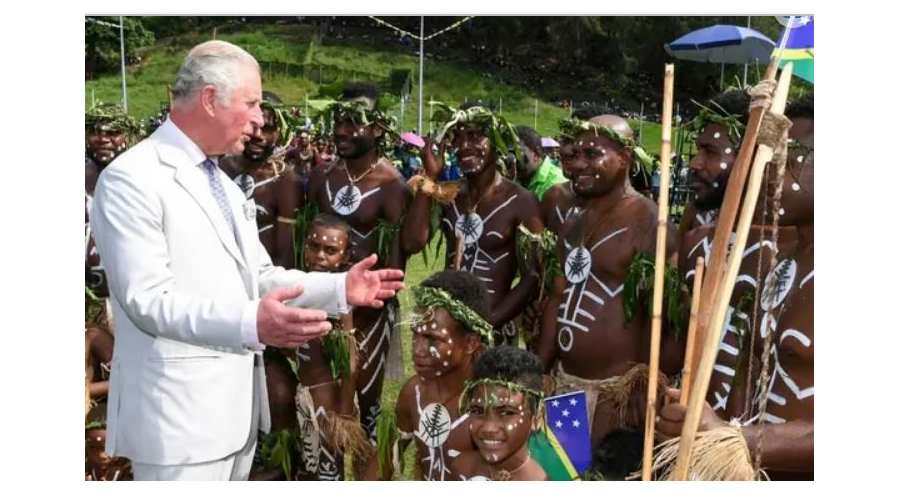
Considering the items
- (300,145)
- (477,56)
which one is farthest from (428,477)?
(477,56)

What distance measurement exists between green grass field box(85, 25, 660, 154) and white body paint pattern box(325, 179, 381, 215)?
42.2 ft

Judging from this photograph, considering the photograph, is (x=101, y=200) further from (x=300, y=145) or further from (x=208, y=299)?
(x=300, y=145)

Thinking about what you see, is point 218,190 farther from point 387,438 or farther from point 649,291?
point 649,291

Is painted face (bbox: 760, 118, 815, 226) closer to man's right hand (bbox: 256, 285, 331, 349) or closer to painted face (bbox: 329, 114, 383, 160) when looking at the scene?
man's right hand (bbox: 256, 285, 331, 349)

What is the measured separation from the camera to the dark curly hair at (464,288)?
170 inches

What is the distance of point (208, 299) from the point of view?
8.96 ft

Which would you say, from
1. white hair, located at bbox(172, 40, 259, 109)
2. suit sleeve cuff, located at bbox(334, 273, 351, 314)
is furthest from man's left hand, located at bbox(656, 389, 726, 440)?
white hair, located at bbox(172, 40, 259, 109)

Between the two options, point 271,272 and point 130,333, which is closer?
point 130,333

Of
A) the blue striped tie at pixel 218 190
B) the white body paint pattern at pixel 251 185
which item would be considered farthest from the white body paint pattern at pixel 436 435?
the white body paint pattern at pixel 251 185

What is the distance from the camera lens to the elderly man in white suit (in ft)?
9.25

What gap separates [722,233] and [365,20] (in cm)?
2476

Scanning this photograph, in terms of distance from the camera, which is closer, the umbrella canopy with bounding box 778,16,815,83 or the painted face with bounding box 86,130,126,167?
the umbrella canopy with bounding box 778,16,815,83

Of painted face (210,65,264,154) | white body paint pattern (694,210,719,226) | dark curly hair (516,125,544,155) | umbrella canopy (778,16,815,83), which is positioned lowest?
white body paint pattern (694,210,719,226)

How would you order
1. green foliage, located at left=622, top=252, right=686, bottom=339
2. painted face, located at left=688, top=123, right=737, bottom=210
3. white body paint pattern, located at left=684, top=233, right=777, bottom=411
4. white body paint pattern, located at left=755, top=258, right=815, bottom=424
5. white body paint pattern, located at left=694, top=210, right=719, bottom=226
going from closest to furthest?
white body paint pattern, located at left=755, top=258, right=815, bottom=424
white body paint pattern, located at left=684, top=233, right=777, bottom=411
painted face, located at left=688, top=123, right=737, bottom=210
green foliage, located at left=622, top=252, right=686, bottom=339
white body paint pattern, located at left=694, top=210, right=719, bottom=226
